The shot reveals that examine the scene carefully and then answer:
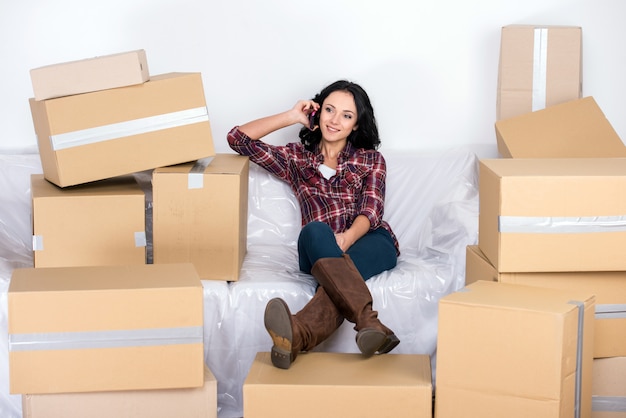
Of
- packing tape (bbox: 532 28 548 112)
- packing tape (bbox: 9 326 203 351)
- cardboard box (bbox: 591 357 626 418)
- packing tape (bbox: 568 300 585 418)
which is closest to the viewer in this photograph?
packing tape (bbox: 9 326 203 351)

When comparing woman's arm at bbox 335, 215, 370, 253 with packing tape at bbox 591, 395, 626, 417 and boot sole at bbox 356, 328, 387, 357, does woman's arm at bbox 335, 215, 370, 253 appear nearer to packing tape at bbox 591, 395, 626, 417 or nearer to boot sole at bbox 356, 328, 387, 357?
→ boot sole at bbox 356, 328, 387, 357

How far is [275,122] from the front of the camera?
288cm

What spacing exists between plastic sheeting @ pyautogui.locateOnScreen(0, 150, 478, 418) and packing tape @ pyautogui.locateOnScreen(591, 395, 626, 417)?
0.56 m

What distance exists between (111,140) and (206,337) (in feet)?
2.11

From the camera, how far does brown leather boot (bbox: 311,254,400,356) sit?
221cm

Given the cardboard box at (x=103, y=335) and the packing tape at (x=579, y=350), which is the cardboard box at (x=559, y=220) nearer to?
the packing tape at (x=579, y=350)

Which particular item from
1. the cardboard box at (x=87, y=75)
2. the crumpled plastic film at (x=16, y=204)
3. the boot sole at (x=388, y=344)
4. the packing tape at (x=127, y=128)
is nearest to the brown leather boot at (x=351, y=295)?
the boot sole at (x=388, y=344)

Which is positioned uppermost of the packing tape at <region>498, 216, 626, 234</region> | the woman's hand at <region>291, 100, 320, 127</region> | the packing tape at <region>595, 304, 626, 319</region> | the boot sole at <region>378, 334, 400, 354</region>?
the woman's hand at <region>291, 100, 320, 127</region>

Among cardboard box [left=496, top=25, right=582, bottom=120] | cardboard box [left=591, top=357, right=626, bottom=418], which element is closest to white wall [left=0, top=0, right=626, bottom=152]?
cardboard box [left=496, top=25, right=582, bottom=120]

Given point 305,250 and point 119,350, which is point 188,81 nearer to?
point 305,250

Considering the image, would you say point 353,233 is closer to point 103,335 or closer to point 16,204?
point 103,335

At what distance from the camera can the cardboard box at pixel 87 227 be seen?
8.27ft

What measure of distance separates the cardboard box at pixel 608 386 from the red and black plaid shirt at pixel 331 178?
2.86 ft

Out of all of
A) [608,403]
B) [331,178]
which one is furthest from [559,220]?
[331,178]
